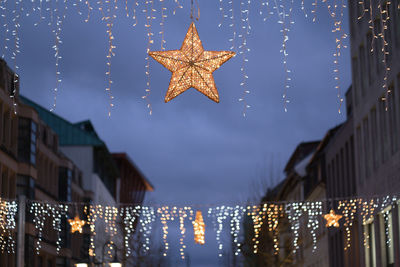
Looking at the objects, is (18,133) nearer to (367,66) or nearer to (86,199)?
(367,66)

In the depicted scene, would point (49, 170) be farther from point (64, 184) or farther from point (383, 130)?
point (383, 130)

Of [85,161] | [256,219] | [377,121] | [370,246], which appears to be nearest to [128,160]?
[85,161]

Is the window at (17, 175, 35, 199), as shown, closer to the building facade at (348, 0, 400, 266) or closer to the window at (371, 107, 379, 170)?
the building facade at (348, 0, 400, 266)

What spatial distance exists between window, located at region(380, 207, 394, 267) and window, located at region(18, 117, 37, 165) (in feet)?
64.1

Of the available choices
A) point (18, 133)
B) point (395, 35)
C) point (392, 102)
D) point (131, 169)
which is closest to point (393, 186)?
point (392, 102)

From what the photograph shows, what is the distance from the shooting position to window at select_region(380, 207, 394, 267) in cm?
2998

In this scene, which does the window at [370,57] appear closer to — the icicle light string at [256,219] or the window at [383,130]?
the window at [383,130]

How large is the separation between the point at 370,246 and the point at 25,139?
18.7 m

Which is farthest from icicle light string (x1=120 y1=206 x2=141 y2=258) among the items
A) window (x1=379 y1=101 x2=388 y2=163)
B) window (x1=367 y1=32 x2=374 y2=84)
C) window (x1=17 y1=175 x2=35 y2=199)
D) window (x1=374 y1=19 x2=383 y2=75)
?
window (x1=367 y1=32 x2=374 y2=84)

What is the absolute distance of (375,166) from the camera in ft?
107

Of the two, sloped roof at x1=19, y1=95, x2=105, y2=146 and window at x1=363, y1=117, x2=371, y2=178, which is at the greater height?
sloped roof at x1=19, y1=95, x2=105, y2=146

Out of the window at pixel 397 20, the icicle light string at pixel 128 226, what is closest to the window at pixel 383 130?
the window at pixel 397 20

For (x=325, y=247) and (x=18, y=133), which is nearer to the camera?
(x=18, y=133)

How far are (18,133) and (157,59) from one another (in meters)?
31.5
